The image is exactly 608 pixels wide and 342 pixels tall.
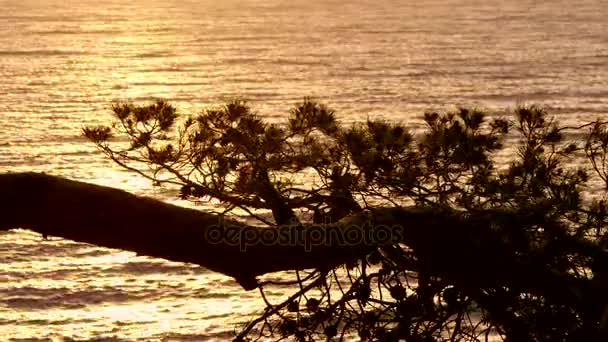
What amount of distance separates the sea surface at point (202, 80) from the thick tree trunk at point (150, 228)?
4.94 m

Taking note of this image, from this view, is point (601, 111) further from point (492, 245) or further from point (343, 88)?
point (492, 245)

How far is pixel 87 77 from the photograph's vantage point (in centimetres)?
2986

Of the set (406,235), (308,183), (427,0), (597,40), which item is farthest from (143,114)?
(427,0)

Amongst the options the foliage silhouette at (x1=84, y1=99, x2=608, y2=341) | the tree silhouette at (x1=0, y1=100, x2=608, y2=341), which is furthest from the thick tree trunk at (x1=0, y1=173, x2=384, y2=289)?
the foliage silhouette at (x1=84, y1=99, x2=608, y2=341)

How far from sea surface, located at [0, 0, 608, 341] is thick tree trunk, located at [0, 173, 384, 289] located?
494cm

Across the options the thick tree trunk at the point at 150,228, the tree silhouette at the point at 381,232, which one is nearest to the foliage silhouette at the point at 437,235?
the tree silhouette at the point at 381,232

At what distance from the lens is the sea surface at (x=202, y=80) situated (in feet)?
33.9

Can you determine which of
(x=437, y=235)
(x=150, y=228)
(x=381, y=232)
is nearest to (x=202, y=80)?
(x=437, y=235)

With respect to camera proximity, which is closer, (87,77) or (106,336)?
(106,336)

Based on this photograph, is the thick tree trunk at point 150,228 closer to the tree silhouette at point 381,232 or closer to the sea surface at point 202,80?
the tree silhouette at point 381,232

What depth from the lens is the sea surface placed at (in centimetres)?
1033

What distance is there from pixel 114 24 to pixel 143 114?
155 ft

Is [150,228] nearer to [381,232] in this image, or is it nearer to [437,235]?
[381,232]

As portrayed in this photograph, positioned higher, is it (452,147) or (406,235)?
(452,147)
